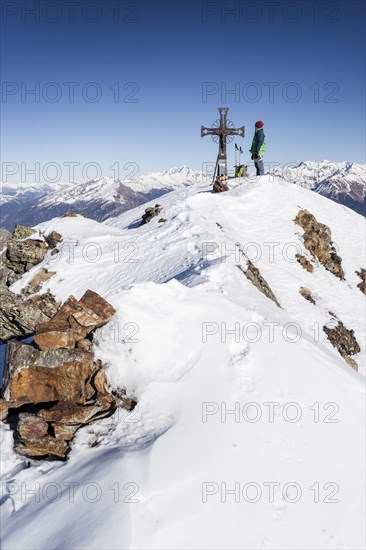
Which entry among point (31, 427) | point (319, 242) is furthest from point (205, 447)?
point (319, 242)

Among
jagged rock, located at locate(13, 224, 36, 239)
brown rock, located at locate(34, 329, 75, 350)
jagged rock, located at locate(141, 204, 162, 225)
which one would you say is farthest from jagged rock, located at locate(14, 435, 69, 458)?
jagged rock, located at locate(141, 204, 162, 225)

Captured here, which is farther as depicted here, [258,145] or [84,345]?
[258,145]

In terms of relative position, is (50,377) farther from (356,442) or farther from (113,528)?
(356,442)

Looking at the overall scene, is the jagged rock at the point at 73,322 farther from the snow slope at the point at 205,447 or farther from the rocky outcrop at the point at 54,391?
the snow slope at the point at 205,447

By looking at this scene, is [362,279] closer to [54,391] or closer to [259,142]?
[259,142]

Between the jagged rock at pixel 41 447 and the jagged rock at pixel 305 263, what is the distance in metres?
22.5

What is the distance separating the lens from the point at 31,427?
27.1 ft

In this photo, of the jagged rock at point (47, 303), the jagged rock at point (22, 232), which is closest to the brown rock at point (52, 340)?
the jagged rock at point (47, 303)

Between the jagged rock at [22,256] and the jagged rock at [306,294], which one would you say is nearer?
the jagged rock at [306,294]

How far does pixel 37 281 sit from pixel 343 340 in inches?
827

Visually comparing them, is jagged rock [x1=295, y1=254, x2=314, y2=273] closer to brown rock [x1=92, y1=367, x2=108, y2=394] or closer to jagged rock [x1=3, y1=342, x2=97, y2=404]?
brown rock [x1=92, y1=367, x2=108, y2=394]

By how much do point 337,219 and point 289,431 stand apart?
100 feet

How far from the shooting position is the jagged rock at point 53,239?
29609 mm

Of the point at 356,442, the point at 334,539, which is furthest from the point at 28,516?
the point at 356,442
